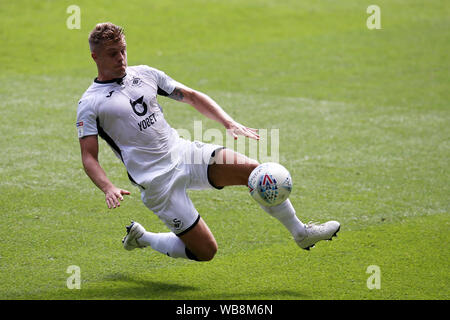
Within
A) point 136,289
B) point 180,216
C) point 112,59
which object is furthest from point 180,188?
point 112,59

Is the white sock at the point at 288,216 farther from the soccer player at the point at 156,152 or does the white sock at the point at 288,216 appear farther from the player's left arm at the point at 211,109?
the player's left arm at the point at 211,109

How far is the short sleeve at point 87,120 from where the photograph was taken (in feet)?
17.1

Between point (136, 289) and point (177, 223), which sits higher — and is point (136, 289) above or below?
below

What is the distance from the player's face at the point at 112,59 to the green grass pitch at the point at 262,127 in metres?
1.71

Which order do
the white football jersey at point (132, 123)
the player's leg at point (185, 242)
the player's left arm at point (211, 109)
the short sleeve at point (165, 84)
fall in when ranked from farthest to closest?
the short sleeve at point (165, 84), the player's left arm at point (211, 109), the player's leg at point (185, 242), the white football jersey at point (132, 123)

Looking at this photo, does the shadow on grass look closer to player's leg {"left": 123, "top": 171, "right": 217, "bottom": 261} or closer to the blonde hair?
player's leg {"left": 123, "top": 171, "right": 217, "bottom": 261}

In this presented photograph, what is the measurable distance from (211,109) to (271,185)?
1.03 meters

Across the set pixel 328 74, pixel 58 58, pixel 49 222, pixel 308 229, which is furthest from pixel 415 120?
pixel 58 58

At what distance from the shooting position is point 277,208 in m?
5.39

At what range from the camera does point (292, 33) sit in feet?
48.1

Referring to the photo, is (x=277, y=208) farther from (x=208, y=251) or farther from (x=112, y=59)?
(x=112, y=59)

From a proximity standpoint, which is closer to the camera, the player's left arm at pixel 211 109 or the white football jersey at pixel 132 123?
the white football jersey at pixel 132 123

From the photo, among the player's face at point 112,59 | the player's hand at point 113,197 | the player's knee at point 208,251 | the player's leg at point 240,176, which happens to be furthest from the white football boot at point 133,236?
the player's face at point 112,59

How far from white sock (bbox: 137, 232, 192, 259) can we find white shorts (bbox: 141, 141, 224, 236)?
5.4 inches
